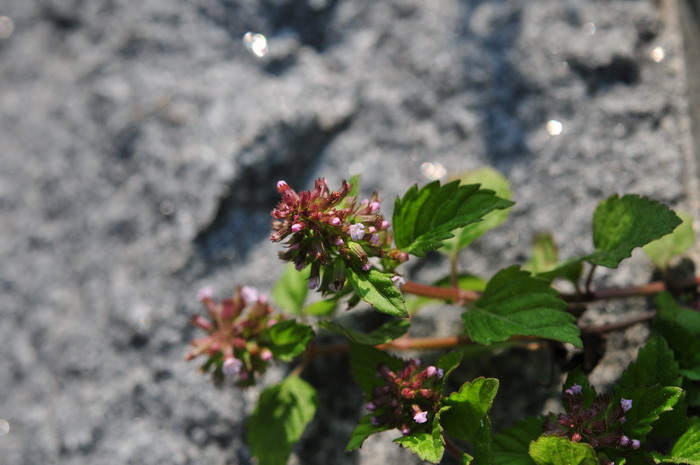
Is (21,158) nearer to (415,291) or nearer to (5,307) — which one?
(5,307)

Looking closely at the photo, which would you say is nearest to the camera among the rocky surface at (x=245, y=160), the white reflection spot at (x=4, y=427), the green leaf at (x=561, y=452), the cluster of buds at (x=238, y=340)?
the green leaf at (x=561, y=452)

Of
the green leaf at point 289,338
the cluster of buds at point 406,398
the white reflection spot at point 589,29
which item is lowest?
the green leaf at point 289,338

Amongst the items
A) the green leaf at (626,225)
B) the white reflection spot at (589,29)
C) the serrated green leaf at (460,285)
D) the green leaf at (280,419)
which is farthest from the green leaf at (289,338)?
the white reflection spot at (589,29)

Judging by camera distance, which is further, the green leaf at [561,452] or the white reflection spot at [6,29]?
the white reflection spot at [6,29]

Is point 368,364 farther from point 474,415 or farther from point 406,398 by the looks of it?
point 474,415

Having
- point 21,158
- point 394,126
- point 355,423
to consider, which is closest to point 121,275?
point 21,158

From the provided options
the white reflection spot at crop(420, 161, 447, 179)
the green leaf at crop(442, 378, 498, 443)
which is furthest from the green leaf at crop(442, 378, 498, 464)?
the white reflection spot at crop(420, 161, 447, 179)

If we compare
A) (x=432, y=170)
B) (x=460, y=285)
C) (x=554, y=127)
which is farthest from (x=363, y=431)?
(x=554, y=127)

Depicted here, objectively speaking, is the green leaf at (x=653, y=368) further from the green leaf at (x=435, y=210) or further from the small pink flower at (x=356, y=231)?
the small pink flower at (x=356, y=231)

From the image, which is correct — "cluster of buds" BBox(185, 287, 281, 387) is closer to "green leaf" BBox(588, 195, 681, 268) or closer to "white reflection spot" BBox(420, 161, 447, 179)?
"white reflection spot" BBox(420, 161, 447, 179)
